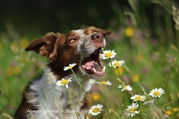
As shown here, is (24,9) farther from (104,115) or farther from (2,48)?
(104,115)

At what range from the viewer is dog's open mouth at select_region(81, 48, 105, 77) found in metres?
4.13

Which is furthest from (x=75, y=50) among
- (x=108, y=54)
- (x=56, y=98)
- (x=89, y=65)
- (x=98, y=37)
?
(x=108, y=54)

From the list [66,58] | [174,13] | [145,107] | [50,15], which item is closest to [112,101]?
[145,107]

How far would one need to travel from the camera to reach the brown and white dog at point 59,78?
A: 427cm

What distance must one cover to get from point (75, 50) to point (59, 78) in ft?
0.87

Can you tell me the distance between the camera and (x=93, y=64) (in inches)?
164

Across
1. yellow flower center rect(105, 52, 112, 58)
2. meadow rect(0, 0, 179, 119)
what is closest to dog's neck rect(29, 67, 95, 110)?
meadow rect(0, 0, 179, 119)

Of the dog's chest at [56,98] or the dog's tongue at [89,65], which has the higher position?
the dog's tongue at [89,65]

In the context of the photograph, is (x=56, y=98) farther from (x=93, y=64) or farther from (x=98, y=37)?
(x=98, y=37)

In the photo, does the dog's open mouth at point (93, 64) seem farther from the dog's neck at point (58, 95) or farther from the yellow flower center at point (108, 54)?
the yellow flower center at point (108, 54)

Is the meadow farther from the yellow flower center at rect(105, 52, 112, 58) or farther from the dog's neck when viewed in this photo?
the yellow flower center at rect(105, 52, 112, 58)

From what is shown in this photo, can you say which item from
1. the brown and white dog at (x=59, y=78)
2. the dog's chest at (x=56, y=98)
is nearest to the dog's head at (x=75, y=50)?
the brown and white dog at (x=59, y=78)

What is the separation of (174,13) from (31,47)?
1153 mm

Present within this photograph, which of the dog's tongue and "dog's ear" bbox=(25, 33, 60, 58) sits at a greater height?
"dog's ear" bbox=(25, 33, 60, 58)
